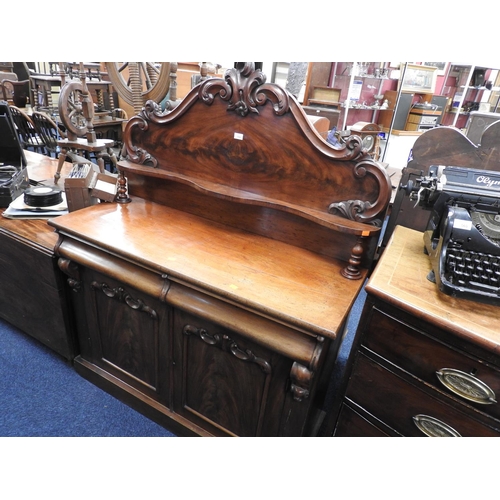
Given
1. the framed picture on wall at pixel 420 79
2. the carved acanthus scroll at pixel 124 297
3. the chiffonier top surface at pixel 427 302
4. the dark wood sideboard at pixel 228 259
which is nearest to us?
the chiffonier top surface at pixel 427 302

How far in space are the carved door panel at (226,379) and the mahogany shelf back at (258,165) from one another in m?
0.47

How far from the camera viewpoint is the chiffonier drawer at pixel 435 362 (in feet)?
2.60

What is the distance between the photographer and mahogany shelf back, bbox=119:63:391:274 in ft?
3.79

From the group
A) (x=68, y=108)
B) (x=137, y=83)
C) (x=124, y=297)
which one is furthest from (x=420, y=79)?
(x=124, y=297)

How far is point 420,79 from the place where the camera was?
4.23 m

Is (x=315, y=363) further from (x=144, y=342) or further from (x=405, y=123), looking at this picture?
(x=405, y=123)

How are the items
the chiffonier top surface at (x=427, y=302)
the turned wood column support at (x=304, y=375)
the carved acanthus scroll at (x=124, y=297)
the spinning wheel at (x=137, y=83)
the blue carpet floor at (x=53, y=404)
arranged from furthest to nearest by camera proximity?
the spinning wheel at (x=137, y=83)
the blue carpet floor at (x=53, y=404)
the carved acanthus scroll at (x=124, y=297)
the turned wood column support at (x=304, y=375)
the chiffonier top surface at (x=427, y=302)

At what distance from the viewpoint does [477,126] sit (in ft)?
4.19

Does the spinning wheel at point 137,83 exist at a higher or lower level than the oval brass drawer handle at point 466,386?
higher

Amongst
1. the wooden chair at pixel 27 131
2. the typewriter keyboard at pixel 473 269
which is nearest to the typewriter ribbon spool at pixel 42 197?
the typewriter keyboard at pixel 473 269

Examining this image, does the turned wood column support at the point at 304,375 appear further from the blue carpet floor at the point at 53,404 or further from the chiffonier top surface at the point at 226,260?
the blue carpet floor at the point at 53,404

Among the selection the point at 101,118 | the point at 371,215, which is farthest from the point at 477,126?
the point at 101,118

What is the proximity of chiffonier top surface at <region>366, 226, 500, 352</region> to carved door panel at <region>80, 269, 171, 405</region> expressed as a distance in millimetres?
793

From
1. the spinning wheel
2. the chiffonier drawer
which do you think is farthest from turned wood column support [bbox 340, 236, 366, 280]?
the spinning wheel
